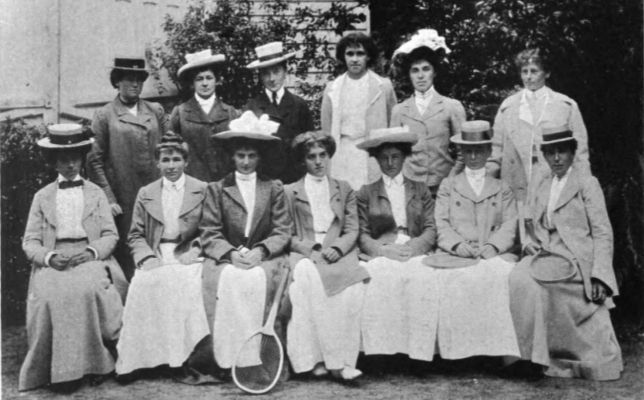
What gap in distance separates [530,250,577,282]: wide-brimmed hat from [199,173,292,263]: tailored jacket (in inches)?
62.4

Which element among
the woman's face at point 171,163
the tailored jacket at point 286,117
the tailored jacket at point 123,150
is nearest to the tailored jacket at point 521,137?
the tailored jacket at point 286,117

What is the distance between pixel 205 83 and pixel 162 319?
181cm

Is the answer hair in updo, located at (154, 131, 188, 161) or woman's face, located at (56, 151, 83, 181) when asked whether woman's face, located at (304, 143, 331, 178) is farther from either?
woman's face, located at (56, 151, 83, 181)

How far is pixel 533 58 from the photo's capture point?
5.74 m

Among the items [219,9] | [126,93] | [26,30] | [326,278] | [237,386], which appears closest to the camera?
[237,386]

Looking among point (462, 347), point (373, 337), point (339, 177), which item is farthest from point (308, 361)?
point (339, 177)

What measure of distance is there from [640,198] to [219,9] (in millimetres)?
4172

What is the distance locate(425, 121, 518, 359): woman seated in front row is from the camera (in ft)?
16.2

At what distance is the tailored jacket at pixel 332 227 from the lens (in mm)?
5266

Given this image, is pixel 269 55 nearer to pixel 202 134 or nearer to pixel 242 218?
pixel 202 134

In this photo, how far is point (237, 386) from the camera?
472 cm

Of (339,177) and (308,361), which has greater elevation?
(339,177)

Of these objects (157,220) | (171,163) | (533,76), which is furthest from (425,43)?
(157,220)

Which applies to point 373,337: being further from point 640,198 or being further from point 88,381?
point 640,198
